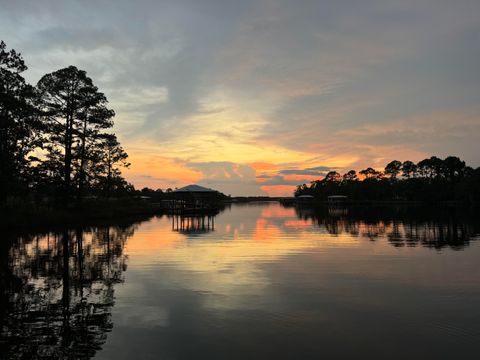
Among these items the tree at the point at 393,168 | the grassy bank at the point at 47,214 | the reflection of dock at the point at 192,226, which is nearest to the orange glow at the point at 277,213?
Answer: the reflection of dock at the point at 192,226

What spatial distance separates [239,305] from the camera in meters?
10.0

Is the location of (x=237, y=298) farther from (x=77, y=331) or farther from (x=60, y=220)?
(x=60, y=220)

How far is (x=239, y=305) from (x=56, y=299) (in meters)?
5.20

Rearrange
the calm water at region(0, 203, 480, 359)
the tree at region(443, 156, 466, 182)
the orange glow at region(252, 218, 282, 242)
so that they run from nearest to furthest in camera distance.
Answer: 1. the calm water at region(0, 203, 480, 359)
2. the orange glow at region(252, 218, 282, 242)
3. the tree at region(443, 156, 466, 182)

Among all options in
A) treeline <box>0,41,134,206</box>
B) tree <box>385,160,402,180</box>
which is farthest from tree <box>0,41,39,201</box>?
tree <box>385,160,402,180</box>

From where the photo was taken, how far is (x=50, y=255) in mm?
18031

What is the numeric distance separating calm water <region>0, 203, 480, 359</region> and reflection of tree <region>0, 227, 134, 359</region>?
0.12ft

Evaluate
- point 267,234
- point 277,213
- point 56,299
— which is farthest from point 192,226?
point 277,213

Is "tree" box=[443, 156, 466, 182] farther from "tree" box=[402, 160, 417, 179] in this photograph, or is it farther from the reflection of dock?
the reflection of dock

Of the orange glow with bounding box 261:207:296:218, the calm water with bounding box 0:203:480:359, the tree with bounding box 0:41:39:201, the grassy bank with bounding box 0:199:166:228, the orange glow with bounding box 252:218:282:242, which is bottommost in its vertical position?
the calm water with bounding box 0:203:480:359

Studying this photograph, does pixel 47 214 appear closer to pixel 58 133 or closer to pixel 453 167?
pixel 58 133

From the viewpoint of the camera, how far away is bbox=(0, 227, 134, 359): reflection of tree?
284 inches

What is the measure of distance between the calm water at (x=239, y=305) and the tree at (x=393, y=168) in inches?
6046

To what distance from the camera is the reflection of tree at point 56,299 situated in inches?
284
